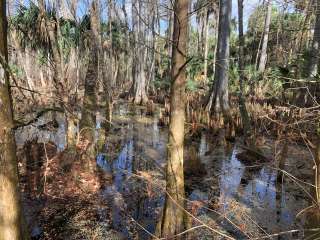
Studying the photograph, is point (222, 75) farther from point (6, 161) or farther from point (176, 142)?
point (6, 161)

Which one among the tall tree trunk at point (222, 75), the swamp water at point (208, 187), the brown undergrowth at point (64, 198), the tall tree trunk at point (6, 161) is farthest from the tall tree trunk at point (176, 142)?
the tall tree trunk at point (222, 75)

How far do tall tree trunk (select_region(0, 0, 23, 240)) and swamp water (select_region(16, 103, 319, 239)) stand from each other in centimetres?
101

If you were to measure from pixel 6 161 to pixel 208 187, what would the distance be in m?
3.91

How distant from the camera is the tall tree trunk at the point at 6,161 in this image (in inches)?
99.8

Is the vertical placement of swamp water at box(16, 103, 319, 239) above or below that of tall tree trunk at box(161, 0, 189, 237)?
below

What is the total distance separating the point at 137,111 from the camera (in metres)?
14.9

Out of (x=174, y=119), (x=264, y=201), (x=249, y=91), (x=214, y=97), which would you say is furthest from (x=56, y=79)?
(x=249, y=91)

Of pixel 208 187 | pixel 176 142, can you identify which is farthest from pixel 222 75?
pixel 176 142

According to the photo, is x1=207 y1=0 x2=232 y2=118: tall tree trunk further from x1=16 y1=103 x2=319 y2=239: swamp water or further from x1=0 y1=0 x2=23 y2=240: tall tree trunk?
x1=0 y1=0 x2=23 y2=240: tall tree trunk

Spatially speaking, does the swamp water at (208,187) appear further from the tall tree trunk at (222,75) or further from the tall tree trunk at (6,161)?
the tall tree trunk at (222,75)

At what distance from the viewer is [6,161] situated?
8.56 ft

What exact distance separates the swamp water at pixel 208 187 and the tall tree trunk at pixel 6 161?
1014mm

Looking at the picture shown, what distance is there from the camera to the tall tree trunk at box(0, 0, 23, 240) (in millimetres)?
2535

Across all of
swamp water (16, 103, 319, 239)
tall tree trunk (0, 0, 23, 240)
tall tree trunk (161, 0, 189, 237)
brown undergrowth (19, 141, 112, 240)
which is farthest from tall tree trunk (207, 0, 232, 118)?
tall tree trunk (0, 0, 23, 240)
